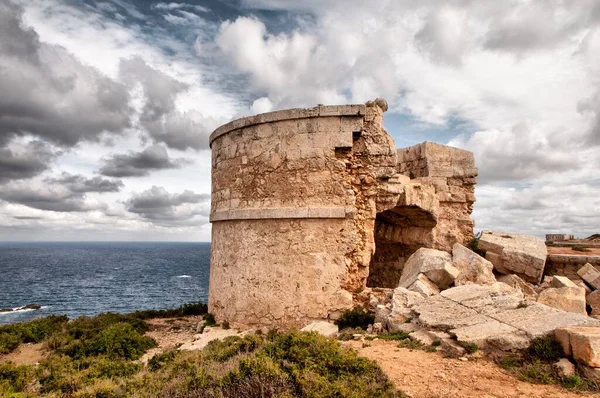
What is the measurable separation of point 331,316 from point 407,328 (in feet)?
6.78

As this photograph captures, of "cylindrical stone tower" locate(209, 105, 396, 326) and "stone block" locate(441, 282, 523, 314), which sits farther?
"cylindrical stone tower" locate(209, 105, 396, 326)

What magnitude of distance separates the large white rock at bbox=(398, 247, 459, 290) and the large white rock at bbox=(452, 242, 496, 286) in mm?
176

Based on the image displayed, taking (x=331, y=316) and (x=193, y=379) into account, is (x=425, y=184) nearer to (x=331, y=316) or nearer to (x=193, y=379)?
(x=331, y=316)

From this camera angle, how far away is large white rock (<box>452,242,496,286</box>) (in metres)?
8.02

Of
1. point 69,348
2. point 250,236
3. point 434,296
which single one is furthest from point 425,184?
point 69,348

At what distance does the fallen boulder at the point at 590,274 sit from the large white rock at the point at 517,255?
0.78 metres

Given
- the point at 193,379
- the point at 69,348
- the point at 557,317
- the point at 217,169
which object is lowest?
the point at 69,348

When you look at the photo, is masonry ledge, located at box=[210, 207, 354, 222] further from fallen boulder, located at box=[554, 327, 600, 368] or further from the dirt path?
fallen boulder, located at box=[554, 327, 600, 368]

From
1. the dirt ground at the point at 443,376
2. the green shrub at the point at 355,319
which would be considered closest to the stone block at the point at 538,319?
the dirt ground at the point at 443,376

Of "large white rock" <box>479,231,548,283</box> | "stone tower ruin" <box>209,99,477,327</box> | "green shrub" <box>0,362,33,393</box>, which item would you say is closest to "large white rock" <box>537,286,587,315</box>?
"large white rock" <box>479,231,548,283</box>

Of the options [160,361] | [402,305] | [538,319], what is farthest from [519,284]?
[160,361]

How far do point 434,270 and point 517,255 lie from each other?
256cm

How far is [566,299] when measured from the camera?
23.5ft

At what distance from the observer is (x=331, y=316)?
794 cm
